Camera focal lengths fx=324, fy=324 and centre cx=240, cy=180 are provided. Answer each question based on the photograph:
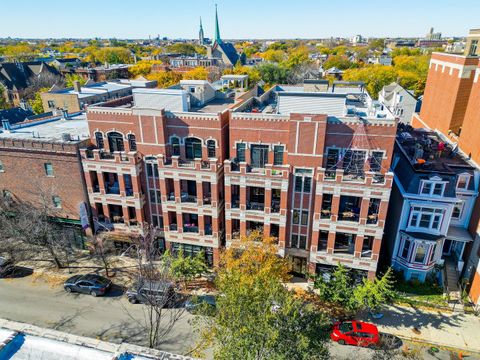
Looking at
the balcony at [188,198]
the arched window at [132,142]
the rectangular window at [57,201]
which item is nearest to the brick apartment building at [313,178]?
the balcony at [188,198]

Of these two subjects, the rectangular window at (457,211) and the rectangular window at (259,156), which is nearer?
the rectangular window at (259,156)

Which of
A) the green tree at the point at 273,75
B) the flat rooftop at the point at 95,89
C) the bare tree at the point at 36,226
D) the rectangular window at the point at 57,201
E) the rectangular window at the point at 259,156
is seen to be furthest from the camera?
the green tree at the point at 273,75

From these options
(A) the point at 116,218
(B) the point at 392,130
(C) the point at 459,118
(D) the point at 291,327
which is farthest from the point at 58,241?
(C) the point at 459,118

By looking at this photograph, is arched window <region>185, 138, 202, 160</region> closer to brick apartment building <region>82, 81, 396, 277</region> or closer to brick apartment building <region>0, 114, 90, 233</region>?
brick apartment building <region>82, 81, 396, 277</region>

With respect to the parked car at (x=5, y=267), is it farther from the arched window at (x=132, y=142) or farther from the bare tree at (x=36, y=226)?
the arched window at (x=132, y=142)

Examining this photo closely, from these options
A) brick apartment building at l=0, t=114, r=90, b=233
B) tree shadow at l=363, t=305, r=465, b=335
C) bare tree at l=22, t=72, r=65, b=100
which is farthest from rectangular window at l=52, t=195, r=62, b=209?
bare tree at l=22, t=72, r=65, b=100

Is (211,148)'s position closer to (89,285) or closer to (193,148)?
(193,148)

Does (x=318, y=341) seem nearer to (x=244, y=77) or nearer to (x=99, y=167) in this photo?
(x=99, y=167)
